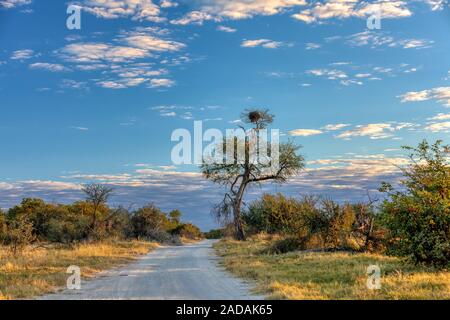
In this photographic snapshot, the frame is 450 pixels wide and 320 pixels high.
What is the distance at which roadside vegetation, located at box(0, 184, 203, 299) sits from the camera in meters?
16.2

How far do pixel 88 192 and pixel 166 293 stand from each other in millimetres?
28065

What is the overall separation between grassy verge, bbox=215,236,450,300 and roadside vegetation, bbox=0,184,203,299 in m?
6.36

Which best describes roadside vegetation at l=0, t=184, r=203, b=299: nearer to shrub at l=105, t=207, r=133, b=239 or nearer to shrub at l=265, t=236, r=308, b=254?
shrub at l=105, t=207, r=133, b=239

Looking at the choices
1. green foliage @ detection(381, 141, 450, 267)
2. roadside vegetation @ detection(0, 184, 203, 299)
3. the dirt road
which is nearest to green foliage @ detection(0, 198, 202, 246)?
roadside vegetation @ detection(0, 184, 203, 299)

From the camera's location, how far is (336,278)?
14.6m

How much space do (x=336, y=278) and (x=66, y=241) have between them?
2897 cm

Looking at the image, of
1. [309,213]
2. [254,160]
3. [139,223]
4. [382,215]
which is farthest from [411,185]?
[139,223]

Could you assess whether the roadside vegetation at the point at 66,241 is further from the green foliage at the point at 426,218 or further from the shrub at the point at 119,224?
the green foliage at the point at 426,218

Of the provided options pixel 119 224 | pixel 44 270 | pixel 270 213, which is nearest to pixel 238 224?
pixel 270 213

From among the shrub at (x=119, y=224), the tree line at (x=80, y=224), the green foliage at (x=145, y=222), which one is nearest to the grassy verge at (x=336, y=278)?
the tree line at (x=80, y=224)
